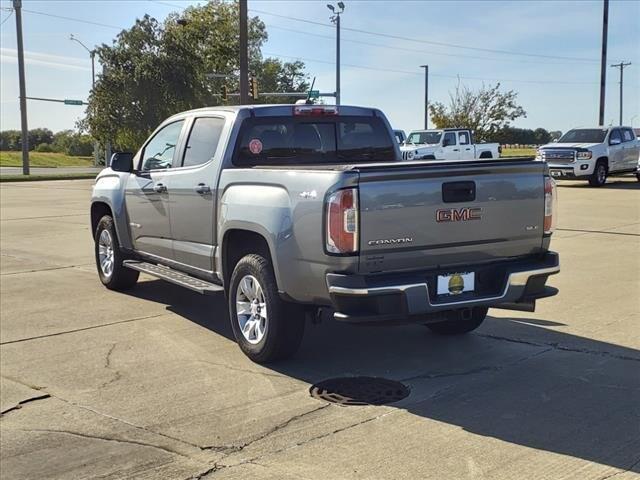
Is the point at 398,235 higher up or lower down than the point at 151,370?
higher up

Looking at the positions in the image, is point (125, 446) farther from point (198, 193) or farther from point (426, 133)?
point (426, 133)

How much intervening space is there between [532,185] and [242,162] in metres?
2.40

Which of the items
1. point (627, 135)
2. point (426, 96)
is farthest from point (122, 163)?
point (426, 96)

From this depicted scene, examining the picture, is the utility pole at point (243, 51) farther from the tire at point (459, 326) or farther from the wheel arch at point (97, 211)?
the tire at point (459, 326)

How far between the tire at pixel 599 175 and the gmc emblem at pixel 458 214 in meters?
20.7

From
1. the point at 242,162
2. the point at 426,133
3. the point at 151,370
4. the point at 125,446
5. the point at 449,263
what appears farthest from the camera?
the point at 426,133

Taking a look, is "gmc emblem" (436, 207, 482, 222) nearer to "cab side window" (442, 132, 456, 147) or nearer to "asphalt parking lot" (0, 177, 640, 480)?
"asphalt parking lot" (0, 177, 640, 480)

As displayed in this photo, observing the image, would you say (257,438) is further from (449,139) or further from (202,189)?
(449,139)

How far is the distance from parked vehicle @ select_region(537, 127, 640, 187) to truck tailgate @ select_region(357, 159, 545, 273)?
740 inches

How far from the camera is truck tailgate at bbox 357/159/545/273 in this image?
462 cm

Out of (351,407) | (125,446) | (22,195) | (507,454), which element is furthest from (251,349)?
(22,195)

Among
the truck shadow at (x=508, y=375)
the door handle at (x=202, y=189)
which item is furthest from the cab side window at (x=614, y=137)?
the door handle at (x=202, y=189)

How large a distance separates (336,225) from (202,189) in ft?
6.47

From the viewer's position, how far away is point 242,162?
6047 millimetres
